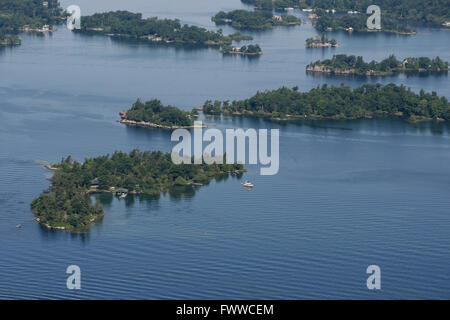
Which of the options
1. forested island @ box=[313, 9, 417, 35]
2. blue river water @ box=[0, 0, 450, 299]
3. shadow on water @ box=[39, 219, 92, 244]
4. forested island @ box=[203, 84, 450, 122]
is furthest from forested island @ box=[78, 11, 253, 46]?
shadow on water @ box=[39, 219, 92, 244]

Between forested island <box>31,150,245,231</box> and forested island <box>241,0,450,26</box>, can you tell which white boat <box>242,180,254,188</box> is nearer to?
forested island <box>31,150,245,231</box>

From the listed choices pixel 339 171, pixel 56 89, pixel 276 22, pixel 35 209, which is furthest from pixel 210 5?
pixel 35 209

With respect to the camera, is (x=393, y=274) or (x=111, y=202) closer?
(x=393, y=274)

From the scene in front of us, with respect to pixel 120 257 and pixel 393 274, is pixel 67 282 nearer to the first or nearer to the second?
pixel 120 257

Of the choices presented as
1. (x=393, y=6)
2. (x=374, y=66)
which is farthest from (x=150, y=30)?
(x=393, y=6)

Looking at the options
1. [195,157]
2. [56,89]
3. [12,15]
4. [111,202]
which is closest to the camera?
[111,202]

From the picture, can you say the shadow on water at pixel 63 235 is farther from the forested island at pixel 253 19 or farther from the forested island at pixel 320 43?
the forested island at pixel 253 19

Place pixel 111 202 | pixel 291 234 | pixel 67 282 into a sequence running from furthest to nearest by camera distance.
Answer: pixel 111 202
pixel 291 234
pixel 67 282

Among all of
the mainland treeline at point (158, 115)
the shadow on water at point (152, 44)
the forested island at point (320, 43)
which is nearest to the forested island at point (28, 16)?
the shadow on water at point (152, 44)
